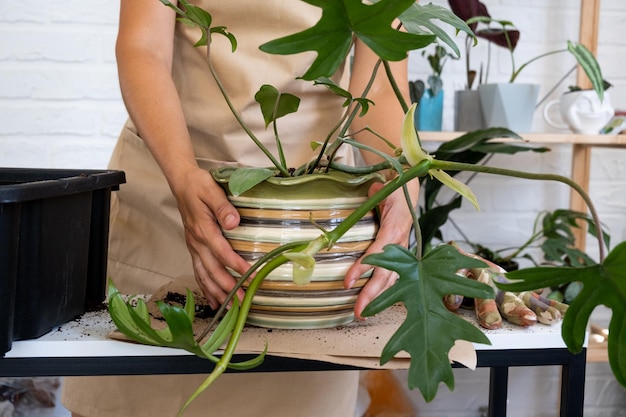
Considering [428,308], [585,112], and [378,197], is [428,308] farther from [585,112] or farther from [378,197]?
[585,112]

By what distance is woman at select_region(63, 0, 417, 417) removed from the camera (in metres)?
0.89

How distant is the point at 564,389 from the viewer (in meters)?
0.69

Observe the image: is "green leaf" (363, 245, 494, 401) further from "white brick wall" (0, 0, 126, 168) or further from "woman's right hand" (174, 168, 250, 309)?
"white brick wall" (0, 0, 126, 168)

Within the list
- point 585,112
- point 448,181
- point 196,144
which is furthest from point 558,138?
point 448,181

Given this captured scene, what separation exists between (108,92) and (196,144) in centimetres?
91

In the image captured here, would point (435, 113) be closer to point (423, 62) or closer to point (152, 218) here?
point (423, 62)

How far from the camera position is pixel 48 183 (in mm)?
607

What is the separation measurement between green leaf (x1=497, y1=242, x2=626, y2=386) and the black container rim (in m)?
0.37

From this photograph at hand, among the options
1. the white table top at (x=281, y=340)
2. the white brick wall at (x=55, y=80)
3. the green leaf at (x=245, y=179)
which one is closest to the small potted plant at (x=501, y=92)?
the white brick wall at (x=55, y=80)

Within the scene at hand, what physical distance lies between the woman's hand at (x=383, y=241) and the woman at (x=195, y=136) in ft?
0.69

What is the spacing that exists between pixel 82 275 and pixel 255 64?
1.43 feet

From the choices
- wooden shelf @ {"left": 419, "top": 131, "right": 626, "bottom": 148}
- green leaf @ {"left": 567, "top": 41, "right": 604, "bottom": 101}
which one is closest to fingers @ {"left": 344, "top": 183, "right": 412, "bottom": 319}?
wooden shelf @ {"left": 419, "top": 131, "right": 626, "bottom": 148}

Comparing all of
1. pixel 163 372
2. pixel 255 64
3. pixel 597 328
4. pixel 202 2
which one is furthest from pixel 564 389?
pixel 597 328

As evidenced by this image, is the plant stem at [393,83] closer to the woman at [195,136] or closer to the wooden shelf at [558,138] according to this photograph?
the woman at [195,136]
